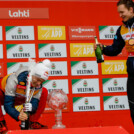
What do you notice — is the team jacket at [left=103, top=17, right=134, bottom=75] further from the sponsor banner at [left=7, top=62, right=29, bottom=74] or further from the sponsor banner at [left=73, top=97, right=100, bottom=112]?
the sponsor banner at [left=7, top=62, right=29, bottom=74]

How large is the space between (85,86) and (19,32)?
3.65 ft

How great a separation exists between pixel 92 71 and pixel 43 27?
872 mm

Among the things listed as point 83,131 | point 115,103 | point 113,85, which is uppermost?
point 113,85

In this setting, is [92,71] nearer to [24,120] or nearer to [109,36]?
[109,36]

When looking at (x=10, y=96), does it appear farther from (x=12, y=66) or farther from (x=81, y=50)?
(x=81, y=50)

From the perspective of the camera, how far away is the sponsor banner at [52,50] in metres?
3.89

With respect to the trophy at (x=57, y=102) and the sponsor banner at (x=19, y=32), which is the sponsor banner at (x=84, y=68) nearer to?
the sponsor banner at (x=19, y=32)

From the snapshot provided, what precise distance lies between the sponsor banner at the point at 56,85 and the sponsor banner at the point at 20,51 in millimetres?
403

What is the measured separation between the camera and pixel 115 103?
13.1ft

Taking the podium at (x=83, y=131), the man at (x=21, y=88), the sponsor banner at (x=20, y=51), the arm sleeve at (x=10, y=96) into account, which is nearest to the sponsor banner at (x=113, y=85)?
the sponsor banner at (x=20, y=51)

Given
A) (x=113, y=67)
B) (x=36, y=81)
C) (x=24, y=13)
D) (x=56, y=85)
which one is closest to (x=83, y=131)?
(x=36, y=81)

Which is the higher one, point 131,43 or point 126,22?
point 126,22

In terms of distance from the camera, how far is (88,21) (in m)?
4.04

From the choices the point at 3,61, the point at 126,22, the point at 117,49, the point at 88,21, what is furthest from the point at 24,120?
the point at 88,21
